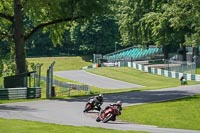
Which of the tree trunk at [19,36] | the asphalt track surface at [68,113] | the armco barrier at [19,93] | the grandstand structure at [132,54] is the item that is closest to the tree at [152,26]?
the grandstand structure at [132,54]

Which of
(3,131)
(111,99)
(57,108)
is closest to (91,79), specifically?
(111,99)

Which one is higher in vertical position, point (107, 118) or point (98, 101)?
point (98, 101)

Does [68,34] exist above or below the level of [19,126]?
above

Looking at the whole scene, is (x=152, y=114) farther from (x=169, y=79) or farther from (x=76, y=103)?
(x=169, y=79)

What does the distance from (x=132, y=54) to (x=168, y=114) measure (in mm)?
77062

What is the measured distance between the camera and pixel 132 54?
101750mm

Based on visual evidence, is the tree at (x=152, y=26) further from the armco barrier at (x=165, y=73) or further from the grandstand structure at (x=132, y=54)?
the grandstand structure at (x=132, y=54)

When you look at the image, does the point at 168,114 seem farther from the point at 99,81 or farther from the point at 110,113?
the point at 99,81

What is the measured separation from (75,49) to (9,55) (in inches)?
2573

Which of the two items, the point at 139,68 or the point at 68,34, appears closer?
the point at 139,68

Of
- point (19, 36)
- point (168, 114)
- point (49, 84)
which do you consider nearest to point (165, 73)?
point (49, 84)

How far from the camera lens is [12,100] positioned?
32000 mm

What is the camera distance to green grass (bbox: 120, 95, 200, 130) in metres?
22.5

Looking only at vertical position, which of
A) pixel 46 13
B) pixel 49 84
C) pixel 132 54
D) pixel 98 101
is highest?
pixel 46 13
